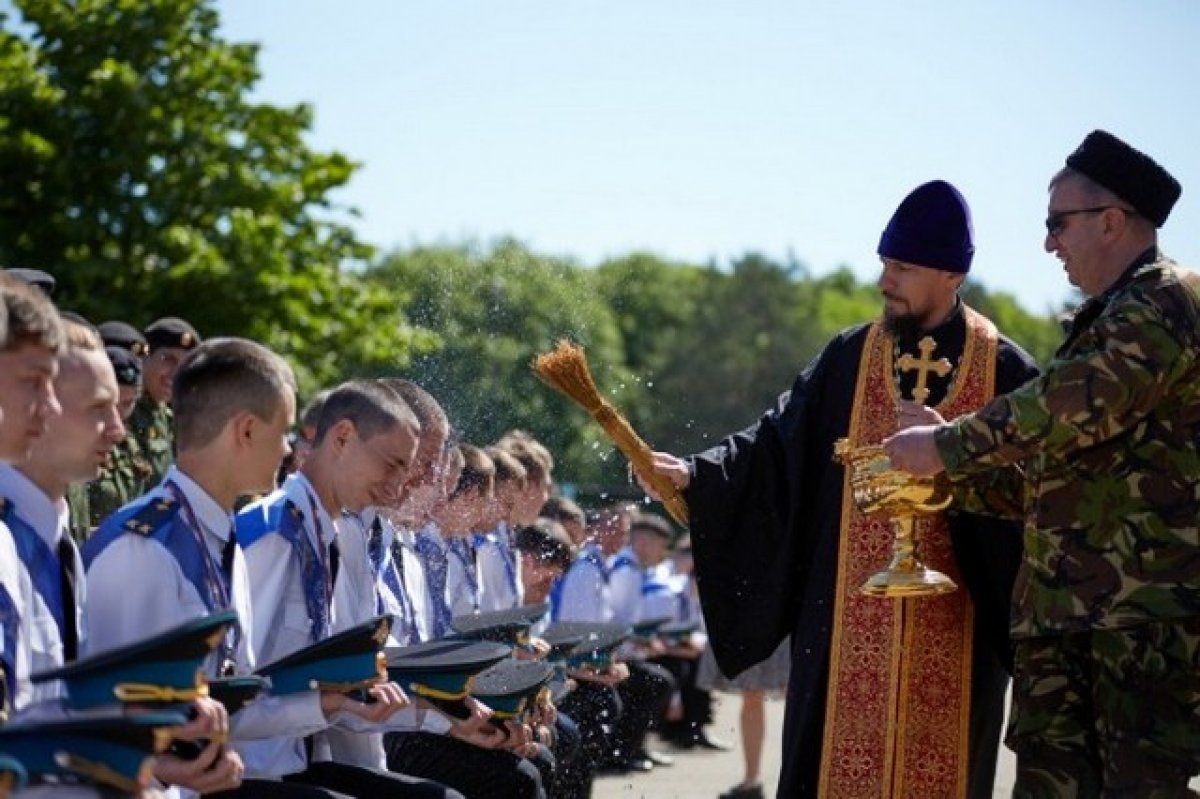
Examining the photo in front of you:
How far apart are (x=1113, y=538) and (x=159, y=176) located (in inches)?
492

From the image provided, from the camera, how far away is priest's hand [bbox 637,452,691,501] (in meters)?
7.04

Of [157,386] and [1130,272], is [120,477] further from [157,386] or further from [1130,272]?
[1130,272]

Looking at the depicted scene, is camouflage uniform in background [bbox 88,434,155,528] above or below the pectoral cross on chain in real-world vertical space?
below

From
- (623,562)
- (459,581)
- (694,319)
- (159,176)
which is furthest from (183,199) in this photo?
(694,319)

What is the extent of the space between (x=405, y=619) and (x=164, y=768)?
2.95m

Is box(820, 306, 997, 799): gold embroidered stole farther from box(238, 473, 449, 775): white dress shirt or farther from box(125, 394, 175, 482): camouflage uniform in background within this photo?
box(125, 394, 175, 482): camouflage uniform in background

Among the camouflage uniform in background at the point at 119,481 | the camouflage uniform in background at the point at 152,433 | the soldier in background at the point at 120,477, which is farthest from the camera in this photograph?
the camouflage uniform in background at the point at 152,433

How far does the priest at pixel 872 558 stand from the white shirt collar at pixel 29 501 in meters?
3.02

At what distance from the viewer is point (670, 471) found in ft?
23.1

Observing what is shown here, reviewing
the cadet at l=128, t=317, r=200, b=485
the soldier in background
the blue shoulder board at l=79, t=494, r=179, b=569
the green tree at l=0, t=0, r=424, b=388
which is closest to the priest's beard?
the blue shoulder board at l=79, t=494, r=179, b=569

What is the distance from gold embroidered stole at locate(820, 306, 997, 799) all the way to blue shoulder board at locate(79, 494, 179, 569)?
9.50 ft

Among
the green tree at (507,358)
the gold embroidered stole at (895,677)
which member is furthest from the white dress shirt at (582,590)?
the gold embroidered stole at (895,677)

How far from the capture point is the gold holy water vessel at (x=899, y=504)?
618cm

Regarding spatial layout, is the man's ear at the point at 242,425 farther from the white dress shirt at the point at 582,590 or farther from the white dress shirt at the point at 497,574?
the white dress shirt at the point at 582,590
